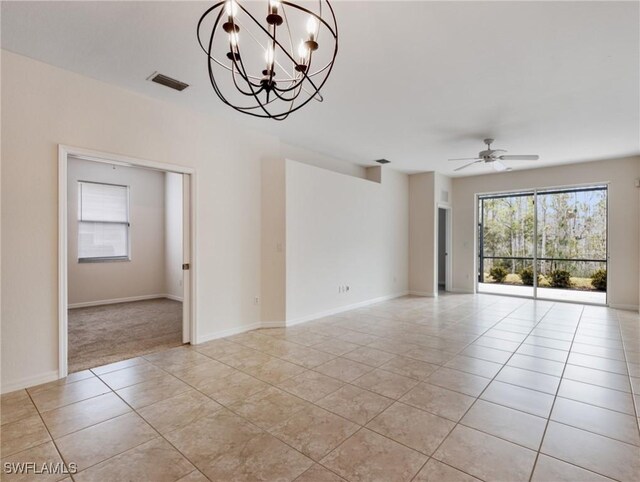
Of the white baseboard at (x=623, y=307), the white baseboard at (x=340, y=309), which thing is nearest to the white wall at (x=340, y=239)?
the white baseboard at (x=340, y=309)

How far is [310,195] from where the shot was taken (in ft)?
17.4

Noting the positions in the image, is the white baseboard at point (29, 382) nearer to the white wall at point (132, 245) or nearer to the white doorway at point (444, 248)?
the white wall at point (132, 245)

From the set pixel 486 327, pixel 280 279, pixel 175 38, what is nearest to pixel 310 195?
pixel 280 279

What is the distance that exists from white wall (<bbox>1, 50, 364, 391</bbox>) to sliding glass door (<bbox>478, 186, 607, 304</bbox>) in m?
6.38

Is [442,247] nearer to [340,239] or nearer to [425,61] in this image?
[340,239]

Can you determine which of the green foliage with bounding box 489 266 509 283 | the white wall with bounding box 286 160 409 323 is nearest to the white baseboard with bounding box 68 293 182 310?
the white wall with bounding box 286 160 409 323

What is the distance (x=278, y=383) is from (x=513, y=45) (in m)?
3.55

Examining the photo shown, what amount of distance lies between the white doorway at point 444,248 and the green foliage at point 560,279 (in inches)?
84.7

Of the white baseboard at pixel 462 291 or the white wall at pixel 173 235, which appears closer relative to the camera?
the white wall at pixel 173 235

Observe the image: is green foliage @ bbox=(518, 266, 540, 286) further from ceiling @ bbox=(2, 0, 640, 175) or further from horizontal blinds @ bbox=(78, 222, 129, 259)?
horizontal blinds @ bbox=(78, 222, 129, 259)

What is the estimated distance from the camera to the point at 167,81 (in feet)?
10.9

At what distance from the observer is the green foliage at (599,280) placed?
6641 mm

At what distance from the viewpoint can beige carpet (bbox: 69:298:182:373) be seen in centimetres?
376

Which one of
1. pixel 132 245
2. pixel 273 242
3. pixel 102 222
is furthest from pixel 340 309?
pixel 102 222
